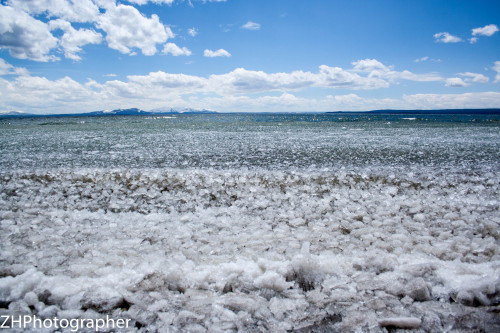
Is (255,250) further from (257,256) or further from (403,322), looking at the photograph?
(403,322)

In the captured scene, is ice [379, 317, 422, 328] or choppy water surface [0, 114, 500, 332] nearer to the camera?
ice [379, 317, 422, 328]

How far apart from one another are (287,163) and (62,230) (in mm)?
7166

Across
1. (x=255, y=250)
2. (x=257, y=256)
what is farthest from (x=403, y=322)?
(x=255, y=250)

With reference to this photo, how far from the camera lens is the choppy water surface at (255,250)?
2.80m

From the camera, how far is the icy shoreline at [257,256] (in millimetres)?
2775

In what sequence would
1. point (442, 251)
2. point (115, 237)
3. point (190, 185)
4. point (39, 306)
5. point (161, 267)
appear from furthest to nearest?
point (190, 185) < point (115, 237) < point (442, 251) < point (161, 267) < point (39, 306)

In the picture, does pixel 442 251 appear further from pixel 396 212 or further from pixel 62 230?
pixel 62 230

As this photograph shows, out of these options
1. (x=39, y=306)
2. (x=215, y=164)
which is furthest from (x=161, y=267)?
(x=215, y=164)

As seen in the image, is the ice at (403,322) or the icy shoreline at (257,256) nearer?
the ice at (403,322)

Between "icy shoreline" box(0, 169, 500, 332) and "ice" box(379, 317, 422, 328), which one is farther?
Result: "icy shoreline" box(0, 169, 500, 332)

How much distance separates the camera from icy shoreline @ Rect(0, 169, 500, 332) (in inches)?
109

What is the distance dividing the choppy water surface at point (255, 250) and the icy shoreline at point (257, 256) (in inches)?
0.7

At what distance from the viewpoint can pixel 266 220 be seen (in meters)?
5.03

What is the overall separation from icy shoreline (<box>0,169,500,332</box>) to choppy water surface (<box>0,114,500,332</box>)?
2 cm
